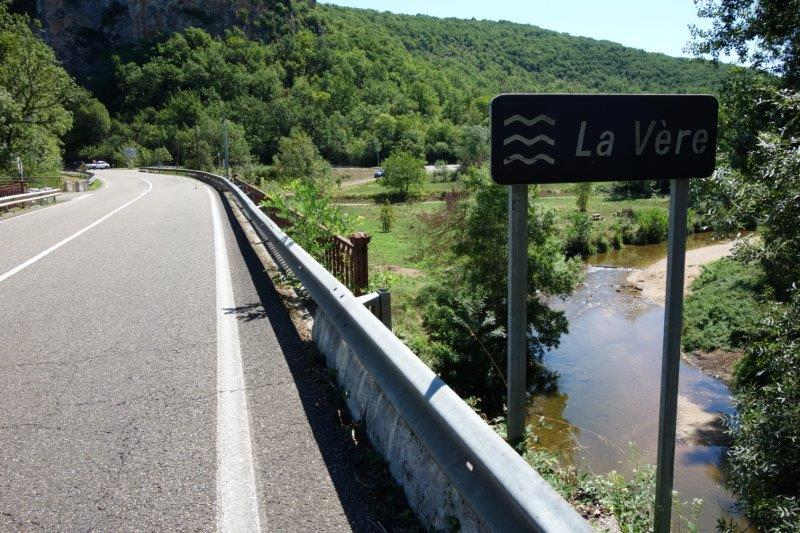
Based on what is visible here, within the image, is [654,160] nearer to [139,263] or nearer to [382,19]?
[139,263]

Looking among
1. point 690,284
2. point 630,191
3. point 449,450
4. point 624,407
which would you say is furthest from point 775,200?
point 630,191

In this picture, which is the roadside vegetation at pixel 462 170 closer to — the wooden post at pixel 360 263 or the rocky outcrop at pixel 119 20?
the wooden post at pixel 360 263

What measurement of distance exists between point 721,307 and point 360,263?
2226 centimetres

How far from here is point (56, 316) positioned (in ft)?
20.1

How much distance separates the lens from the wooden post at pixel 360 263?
6.36m

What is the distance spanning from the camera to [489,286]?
19.5 metres

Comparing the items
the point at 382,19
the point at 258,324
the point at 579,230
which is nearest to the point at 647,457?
the point at 258,324

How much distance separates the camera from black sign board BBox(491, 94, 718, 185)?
234 cm

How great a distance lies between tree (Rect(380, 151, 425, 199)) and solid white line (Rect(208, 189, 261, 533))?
67.0 meters

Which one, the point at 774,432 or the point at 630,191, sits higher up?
the point at 630,191

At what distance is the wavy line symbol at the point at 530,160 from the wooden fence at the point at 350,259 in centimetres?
396

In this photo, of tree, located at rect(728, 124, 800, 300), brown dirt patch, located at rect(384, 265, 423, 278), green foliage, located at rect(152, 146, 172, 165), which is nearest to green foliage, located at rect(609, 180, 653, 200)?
brown dirt patch, located at rect(384, 265, 423, 278)

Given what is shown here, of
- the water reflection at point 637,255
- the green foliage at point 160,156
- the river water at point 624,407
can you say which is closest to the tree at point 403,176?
the water reflection at point 637,255

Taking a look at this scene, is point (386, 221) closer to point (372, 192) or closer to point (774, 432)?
point (372, 192)
